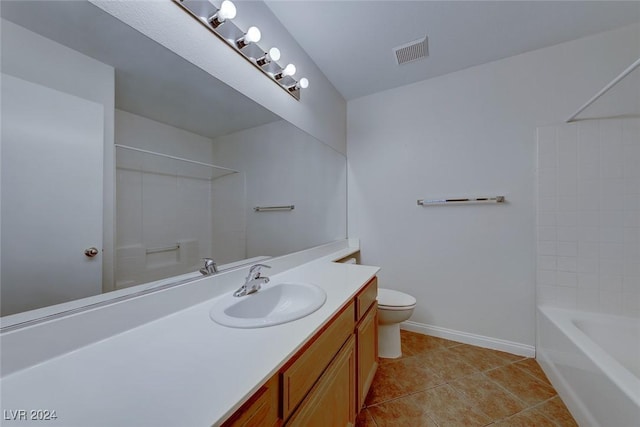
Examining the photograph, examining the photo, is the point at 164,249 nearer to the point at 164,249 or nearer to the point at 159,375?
the point at 164,249

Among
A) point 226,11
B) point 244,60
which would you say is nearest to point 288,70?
point 244,60

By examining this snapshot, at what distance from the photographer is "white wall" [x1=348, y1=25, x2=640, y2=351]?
1.72 metres

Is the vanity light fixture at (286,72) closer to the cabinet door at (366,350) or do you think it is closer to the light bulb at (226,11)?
the light bulb at (226,11)

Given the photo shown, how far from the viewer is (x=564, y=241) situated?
5.45 feet

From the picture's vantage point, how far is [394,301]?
1739 mm

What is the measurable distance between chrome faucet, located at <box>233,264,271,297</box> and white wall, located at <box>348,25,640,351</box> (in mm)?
1473

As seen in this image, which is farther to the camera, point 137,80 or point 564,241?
point 564,241

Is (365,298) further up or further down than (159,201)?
further down

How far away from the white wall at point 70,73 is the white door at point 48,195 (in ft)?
0.06

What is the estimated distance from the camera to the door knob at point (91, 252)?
0.71m

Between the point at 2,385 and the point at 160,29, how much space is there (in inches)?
43.4

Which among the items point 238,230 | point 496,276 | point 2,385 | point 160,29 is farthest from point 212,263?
point 496,276

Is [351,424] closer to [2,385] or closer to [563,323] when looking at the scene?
[2,385]

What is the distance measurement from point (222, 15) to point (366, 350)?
5.87 ft
